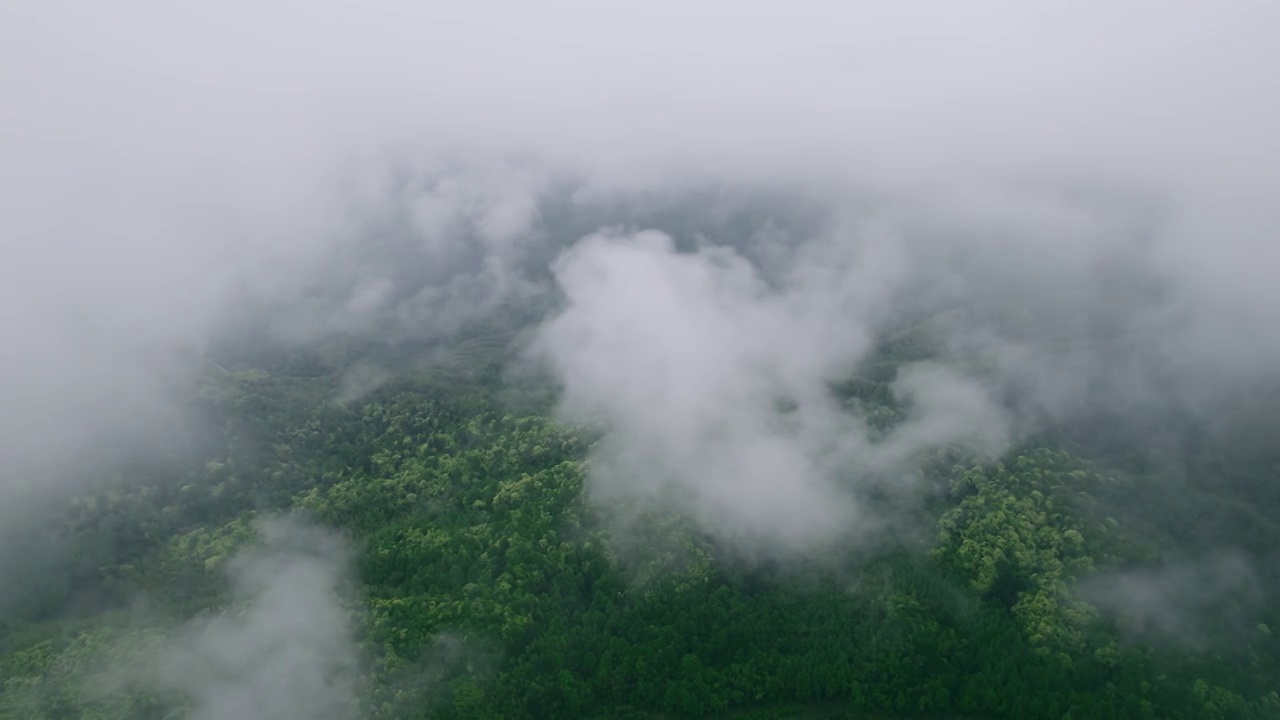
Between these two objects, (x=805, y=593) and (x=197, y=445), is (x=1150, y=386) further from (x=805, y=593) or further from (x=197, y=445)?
(x=197, y=445)

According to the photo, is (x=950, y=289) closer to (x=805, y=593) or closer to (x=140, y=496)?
(x=805, y=593)

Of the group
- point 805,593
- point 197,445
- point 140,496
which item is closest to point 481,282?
point 197,445

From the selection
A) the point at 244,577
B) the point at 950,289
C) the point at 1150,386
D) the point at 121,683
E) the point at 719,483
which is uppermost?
the point at 950,289

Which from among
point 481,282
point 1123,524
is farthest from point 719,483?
point 481,282

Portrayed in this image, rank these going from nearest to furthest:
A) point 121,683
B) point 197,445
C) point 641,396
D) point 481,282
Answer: point 121,683
point 197,445
point 641,396
point 481,282

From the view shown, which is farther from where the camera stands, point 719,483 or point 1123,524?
point 719,483

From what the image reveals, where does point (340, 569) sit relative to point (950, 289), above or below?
below

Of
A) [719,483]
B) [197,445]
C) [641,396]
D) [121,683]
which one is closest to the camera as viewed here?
[121,683]
